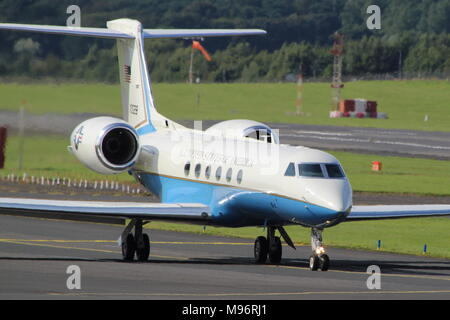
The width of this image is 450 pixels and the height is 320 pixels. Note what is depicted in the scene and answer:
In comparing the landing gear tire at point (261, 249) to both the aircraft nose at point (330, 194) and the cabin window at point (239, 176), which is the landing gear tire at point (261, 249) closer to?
the cabin window at point (239, 176)

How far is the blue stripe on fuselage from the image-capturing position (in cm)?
2798

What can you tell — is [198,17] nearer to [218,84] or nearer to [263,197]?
[218,84]

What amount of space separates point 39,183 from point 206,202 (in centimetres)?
2628

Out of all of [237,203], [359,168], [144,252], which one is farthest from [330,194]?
[359,168]

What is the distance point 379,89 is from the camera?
129250 mm

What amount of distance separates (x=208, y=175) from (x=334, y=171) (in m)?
4.78

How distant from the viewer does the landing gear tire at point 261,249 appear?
31.7 metres

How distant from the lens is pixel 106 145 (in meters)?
32.6

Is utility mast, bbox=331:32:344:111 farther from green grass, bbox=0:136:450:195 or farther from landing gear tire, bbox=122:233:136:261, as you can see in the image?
landing gear tire, bbox=122:233:136:261

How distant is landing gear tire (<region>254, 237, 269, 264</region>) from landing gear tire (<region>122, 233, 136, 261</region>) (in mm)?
3399

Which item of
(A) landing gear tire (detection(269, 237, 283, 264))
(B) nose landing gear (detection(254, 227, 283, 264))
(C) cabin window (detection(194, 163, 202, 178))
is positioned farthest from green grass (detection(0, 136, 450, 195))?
(A) landing gear tire (detection(269, 237, 283, 264))
